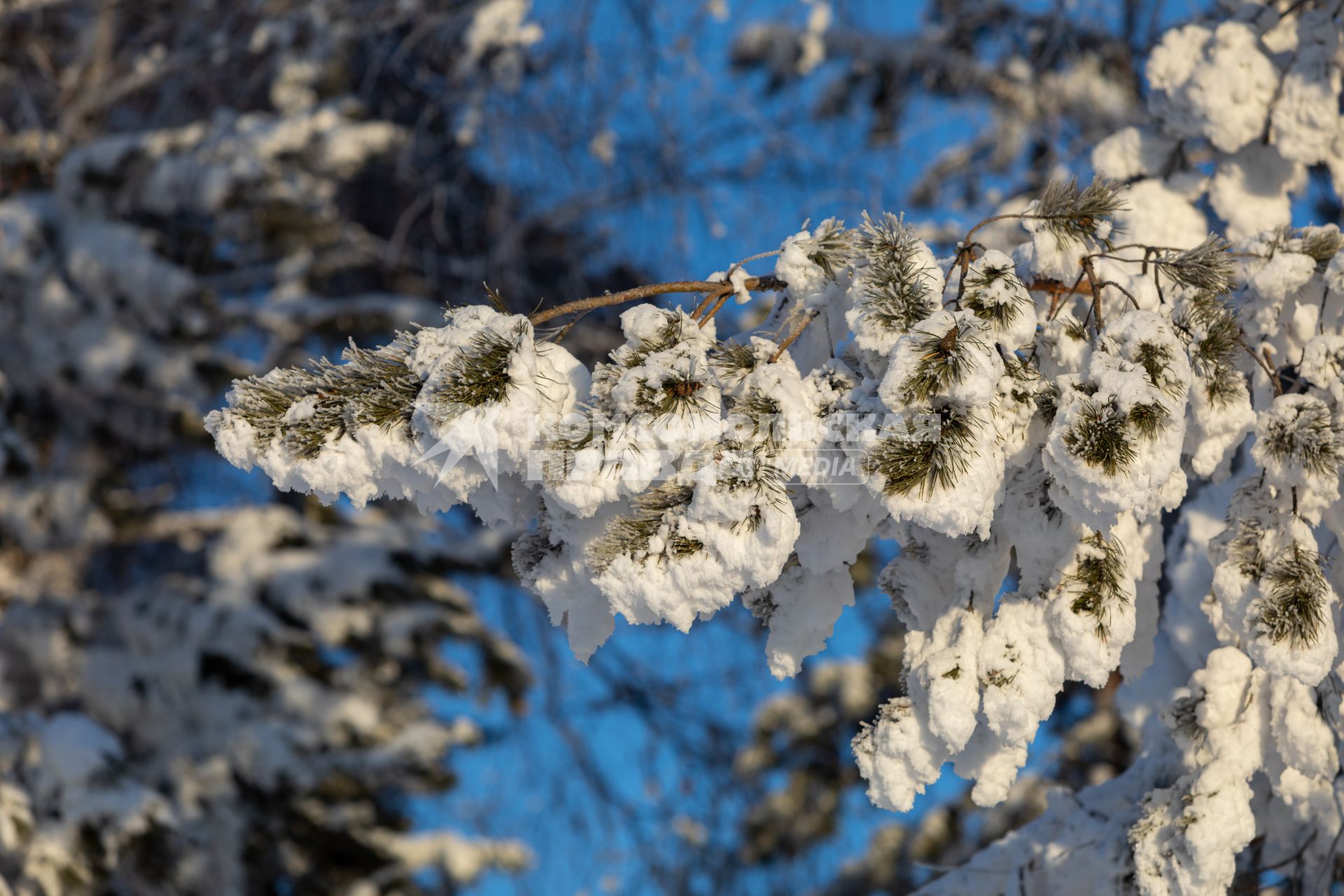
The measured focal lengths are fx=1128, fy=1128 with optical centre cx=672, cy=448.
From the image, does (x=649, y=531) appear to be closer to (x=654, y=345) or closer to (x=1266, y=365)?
(x=654, y=345)

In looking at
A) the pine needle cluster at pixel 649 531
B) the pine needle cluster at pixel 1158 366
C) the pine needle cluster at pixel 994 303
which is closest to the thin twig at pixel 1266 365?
the pine needle cluster at pixel 1158 366

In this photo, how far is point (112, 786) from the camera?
4.54m

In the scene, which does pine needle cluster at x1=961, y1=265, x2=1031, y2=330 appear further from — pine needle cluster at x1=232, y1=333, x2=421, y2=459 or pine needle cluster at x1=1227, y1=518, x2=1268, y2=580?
pine needle cluster at x1=232, y1=333, x2=421, y2=459

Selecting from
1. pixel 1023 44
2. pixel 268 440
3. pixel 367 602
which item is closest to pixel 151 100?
pixel 367 602

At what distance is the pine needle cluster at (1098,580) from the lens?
1.56 meters

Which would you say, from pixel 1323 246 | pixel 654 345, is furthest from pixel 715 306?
pixel 1323 246

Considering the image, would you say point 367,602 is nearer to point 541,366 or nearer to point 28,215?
point 28,215

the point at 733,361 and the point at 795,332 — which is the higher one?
the point at 795,332

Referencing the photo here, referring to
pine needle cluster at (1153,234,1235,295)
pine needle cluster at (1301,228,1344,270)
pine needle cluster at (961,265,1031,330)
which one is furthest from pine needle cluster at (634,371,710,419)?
pine needle cluster at (1301,228,1344,270)

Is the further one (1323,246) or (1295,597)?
(1323,246)

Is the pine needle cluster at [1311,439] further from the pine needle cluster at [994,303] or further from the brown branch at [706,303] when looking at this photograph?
the brown branch at [706,303]

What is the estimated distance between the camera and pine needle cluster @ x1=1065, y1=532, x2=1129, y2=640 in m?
1.56

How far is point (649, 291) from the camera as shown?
1575mm

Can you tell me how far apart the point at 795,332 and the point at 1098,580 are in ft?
1.82
